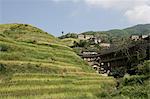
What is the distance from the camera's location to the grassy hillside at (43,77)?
72.4 feet

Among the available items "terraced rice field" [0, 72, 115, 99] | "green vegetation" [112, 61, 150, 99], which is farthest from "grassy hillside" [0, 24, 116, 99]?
"green vegetation" [112, 61, 150, 99]

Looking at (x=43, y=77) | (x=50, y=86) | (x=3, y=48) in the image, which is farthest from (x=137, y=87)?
(x=3, y=48)

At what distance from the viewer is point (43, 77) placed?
84.1 feet

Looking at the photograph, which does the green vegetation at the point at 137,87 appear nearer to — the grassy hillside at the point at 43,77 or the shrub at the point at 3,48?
the grassy hillside at the point at 43,77

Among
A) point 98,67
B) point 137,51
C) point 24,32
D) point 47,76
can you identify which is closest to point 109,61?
point 98,67

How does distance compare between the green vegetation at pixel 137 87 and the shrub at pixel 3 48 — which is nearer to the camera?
the green vegetation at pixel 137 87

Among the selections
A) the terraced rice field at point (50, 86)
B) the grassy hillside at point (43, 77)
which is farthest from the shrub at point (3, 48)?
the terraced rice field at point (50, 86)

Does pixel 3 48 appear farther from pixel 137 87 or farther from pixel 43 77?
pixel 137 87

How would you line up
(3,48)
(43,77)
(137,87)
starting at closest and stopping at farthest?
(137,87) → (43,77) → (3,48)

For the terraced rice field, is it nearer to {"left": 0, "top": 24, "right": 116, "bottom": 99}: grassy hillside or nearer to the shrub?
{"left": 0, "top": 24, "right": 116, "bottom": 99}: grassy hillside

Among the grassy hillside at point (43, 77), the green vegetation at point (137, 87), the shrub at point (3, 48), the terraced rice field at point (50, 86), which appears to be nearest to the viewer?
the terraced rice field at point (50, 86)

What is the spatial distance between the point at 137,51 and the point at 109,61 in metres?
10.8

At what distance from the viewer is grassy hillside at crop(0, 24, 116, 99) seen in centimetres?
2206

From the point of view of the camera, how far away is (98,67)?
51.6 metres
